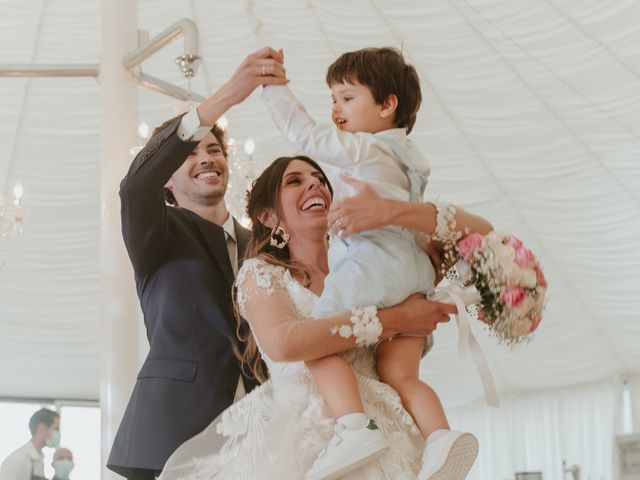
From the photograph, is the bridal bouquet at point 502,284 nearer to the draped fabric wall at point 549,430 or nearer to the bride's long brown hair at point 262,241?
the bride's long brown hair at point 262,241

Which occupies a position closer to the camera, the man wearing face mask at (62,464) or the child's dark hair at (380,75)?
the child's dark hair at (380,75)

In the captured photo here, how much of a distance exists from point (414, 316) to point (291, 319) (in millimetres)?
268

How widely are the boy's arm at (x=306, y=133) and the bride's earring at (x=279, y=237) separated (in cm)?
28

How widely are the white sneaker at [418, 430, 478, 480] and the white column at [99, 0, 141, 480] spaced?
205cm

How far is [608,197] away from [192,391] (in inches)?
247

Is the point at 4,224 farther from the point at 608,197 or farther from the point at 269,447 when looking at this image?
the point at 269,447

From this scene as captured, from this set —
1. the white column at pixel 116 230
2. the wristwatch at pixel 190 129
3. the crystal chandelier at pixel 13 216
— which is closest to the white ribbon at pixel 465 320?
the wristwatch at pixel 190 129

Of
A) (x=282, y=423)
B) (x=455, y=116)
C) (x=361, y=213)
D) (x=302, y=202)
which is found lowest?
(x=282, y=423)

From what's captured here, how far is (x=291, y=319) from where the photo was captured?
7.76ft

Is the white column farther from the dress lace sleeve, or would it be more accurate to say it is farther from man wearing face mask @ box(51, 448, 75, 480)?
man wearing face mask @ box(51, 448, 75, 480)

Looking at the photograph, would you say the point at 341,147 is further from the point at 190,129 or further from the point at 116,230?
the point at 116,230

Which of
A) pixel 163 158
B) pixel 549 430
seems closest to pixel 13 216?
pixel 163 158

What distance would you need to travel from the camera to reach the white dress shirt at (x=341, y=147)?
8.00ft

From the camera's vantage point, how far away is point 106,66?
464 cm
